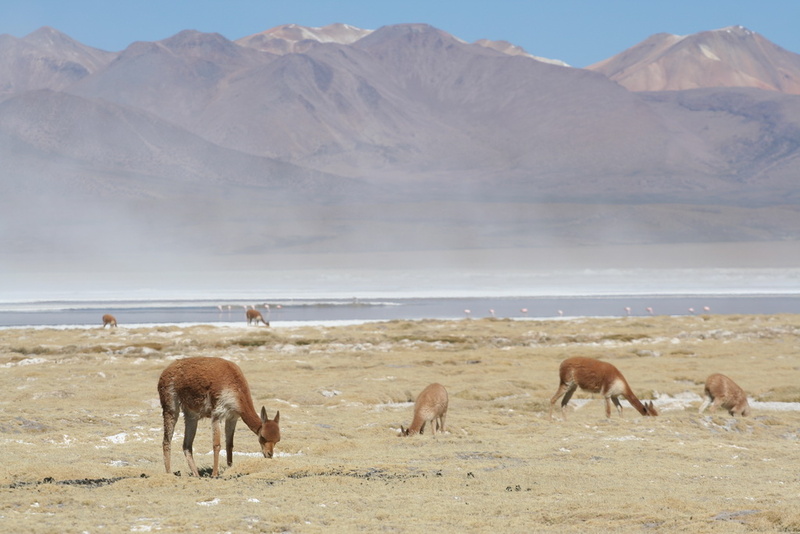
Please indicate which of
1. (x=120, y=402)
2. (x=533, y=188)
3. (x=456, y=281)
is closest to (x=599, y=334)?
Result: (x=120, y=402)

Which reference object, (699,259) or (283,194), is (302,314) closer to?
(699,259)

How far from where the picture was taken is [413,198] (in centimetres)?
18162

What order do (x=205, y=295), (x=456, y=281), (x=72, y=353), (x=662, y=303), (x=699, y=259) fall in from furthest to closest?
(x=699, y=259) → (x=456, y=281) → (x=205, y=295) → (x=662, y=303) → (x=72, y=353)

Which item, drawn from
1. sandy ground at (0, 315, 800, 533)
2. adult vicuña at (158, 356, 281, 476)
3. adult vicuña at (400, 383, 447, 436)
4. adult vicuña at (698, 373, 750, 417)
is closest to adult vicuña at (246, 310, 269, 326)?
sandy ground at (0, 315, 800, 533)

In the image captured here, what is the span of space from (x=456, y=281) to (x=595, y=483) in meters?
69.6

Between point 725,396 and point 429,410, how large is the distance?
5867mm

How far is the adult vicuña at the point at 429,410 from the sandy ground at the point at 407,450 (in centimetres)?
32

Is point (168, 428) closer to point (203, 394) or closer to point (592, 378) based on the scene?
point (203, 394)

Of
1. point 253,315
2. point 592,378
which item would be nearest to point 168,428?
point 592,378

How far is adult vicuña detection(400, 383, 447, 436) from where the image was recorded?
15.3 m

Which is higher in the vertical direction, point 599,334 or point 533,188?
point 533,188

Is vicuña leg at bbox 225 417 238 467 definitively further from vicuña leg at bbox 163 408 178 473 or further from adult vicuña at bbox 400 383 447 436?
adult vicuña at bbox 400 383 447 436

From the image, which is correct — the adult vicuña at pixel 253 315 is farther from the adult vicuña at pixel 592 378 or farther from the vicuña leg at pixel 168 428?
the vicuña leg at pixel 168 428

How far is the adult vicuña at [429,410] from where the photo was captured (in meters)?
15.3
